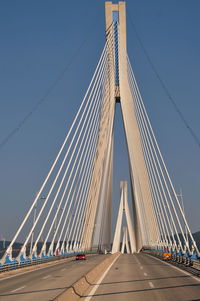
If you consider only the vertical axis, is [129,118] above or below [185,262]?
above

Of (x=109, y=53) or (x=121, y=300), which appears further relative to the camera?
(x=109, y=53)

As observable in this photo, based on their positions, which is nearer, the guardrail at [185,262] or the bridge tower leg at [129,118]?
the guardrail at [185,262]

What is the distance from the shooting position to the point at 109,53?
41.2 metres

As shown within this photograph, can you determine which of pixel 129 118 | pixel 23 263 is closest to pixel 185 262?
pixel 23 263

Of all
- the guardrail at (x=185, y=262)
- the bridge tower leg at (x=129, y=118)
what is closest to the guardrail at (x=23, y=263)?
the guardrail at (x=185, y=262)

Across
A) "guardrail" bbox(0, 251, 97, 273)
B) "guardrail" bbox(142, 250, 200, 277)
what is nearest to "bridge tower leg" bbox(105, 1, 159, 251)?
"guardrail" bbox(142, 250, 200, 277)

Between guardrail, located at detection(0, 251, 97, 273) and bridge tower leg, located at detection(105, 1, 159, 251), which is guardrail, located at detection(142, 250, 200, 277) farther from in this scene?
bridge tower leg, located at detection(105, 1, 159, 251)

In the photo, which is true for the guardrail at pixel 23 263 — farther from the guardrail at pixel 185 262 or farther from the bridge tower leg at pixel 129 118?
the bridge tower leg at pixel 129 118

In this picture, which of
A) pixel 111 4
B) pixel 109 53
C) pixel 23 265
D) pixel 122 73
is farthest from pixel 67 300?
pixel 111 4

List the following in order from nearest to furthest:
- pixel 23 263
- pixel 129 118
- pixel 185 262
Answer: pixel 23 263
pixel 185 262
pixel 129 118

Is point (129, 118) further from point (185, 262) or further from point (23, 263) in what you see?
point (23, 263)

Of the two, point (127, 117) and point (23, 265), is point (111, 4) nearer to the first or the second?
point (127, 117)

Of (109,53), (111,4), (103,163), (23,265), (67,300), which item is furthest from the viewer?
(103,163)

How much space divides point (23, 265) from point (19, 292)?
52.2 ft
